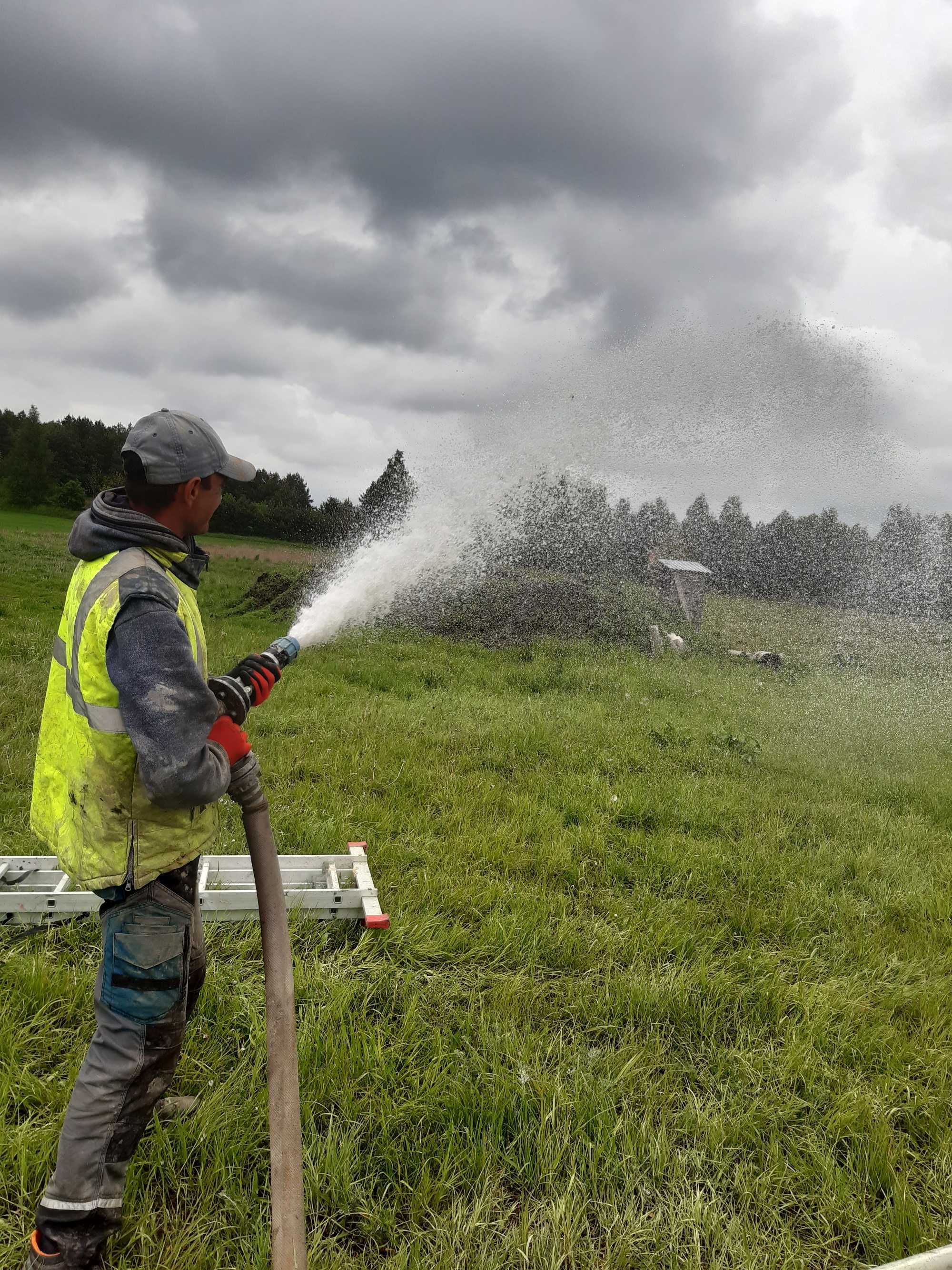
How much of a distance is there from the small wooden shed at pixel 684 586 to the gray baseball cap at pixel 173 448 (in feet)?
41.8

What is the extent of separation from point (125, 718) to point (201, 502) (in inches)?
27.2

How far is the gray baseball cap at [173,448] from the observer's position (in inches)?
80.4

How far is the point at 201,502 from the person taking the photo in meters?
2.19

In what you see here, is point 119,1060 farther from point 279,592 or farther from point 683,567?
point 683,567

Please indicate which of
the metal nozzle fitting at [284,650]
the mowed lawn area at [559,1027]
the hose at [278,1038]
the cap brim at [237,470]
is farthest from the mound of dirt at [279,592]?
the hose at [278,1038]

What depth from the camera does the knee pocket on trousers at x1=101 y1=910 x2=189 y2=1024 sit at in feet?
6.66

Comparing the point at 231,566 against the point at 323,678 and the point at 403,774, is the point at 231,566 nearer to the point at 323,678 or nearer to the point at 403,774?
the point at 323,678

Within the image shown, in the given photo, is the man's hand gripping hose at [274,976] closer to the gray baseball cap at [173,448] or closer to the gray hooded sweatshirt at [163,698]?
the gray hooded sweatshirt at [163,698]

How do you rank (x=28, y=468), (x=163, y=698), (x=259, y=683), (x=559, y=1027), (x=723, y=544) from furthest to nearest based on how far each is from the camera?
(x=28, y=468) → (x=723, y=544) → (x=559, y=1027) → (x=259, y=683) → (x=163, y=698)

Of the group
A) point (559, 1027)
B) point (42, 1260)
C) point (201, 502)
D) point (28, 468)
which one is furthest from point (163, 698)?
point (28, 468)

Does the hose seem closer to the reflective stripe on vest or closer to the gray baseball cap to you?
the reflective stripe on vest

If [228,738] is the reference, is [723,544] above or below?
above

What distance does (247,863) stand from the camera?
13.1 ft

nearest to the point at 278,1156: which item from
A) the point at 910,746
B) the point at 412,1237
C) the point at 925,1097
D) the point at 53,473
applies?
the point at 412,1237
